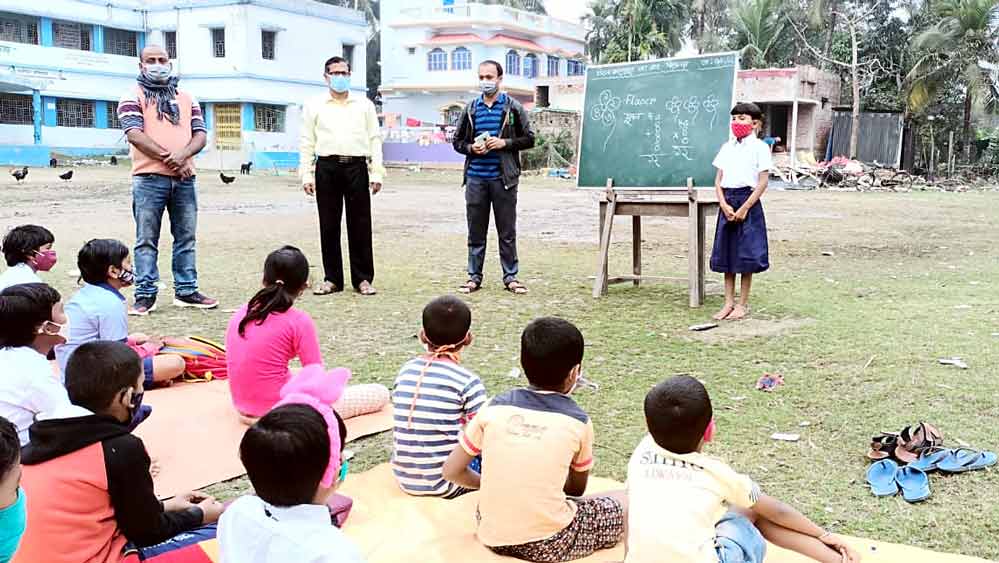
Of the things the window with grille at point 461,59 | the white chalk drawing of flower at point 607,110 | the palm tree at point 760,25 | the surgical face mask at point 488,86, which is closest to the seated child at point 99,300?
the surgical face mask at point 488,86

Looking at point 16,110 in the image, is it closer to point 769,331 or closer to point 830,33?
point 830,33

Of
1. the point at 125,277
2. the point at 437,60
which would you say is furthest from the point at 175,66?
the point at 125,277

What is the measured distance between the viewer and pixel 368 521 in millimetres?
3379

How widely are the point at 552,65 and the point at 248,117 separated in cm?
1754

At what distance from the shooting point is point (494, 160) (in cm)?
790

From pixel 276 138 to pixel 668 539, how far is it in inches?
1499

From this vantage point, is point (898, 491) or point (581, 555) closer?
point (581, 555)

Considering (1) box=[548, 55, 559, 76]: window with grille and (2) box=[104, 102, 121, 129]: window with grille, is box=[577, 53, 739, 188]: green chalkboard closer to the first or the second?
(2) box=[104, 102, 121, 129]: window with grille

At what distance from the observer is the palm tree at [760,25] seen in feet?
117

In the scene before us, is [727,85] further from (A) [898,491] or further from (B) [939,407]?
(A) [898,491]

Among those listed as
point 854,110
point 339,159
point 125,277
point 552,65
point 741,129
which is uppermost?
point 552,65

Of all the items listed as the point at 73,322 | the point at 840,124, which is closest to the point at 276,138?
the point at 840,124

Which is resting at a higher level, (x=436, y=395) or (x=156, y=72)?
(x=156, y=72)

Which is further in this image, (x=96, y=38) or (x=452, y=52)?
(x=452, y=52)
